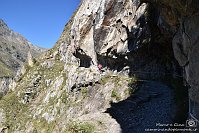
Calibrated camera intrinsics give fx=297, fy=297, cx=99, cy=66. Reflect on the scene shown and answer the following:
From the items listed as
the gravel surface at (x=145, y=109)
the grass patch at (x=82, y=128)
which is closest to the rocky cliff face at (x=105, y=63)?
the grass patch at (x=82, y=128)

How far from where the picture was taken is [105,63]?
3466cm

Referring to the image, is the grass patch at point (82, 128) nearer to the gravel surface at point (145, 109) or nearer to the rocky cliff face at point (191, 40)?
the gravel surface at point (145, 109)

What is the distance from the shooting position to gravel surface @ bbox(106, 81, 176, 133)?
17953 millimetres

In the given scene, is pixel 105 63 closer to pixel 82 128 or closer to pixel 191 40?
pixel 82 128

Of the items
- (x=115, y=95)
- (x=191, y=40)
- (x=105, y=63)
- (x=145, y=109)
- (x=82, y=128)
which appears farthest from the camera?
(x=105, y=63)

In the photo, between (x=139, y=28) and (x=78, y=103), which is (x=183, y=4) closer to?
(x=139, y=28)

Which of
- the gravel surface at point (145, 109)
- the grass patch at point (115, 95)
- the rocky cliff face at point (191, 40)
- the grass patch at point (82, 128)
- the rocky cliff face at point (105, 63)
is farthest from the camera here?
the grass patch at point (115, 95)

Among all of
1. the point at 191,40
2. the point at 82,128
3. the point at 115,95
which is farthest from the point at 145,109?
the point at 191,40

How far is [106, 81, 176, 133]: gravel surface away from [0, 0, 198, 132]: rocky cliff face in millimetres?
921

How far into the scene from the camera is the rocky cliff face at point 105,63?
20502 millimetres

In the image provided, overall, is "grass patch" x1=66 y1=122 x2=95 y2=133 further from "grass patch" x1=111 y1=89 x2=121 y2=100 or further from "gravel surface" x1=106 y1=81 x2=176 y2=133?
"grass patch" x1=111 y1=89 x2=121 y2=100

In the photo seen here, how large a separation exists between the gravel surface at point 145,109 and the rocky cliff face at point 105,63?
921 mm

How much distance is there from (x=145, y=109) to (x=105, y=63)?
14.9 meters

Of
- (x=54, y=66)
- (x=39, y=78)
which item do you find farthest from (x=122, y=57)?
(x=39, y=78)
